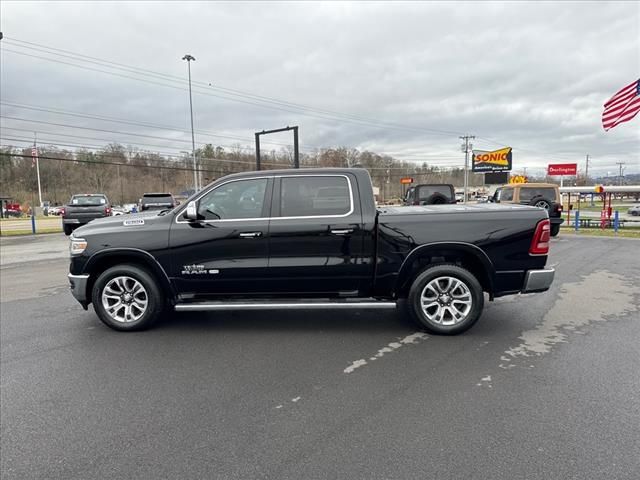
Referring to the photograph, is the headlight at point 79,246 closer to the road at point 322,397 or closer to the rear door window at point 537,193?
the road at point 322,397

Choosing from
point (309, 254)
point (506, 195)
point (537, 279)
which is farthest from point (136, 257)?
point (506, 195)

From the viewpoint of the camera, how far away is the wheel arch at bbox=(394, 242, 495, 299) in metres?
4.80

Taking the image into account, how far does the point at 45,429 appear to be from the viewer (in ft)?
9.88

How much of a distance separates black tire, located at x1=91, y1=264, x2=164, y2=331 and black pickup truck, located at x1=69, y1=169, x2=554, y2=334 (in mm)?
12

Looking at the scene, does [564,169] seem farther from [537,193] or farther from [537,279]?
[537,279]

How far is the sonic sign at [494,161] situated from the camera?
43.5m

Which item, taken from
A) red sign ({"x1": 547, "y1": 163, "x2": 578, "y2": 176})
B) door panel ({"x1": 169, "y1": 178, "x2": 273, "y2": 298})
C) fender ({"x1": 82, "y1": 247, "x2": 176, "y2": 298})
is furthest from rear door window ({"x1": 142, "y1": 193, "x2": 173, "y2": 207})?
red sign ({"x1": 547, "y1": 163, "x2": 578, "y2": 176})

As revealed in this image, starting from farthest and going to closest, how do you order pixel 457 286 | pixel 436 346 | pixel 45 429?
pixel 457 286, pixel 436 346, pixel 45 429

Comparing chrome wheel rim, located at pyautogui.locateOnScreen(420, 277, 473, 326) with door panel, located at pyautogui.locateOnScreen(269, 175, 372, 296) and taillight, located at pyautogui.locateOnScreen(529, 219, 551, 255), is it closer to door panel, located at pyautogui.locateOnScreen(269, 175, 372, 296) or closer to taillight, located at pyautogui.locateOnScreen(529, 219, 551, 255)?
door panel, located at pyautogui.locateOnScreen(269, 175, 372, 296)

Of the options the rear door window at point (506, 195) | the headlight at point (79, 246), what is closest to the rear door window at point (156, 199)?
the rear door window at point (506, 195)

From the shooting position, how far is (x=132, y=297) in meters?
5.12

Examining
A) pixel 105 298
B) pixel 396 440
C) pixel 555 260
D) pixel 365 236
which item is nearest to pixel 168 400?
pixel 396 440

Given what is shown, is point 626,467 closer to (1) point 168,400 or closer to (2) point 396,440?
(2) point 396,440

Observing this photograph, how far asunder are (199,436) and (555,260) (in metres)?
10.2
